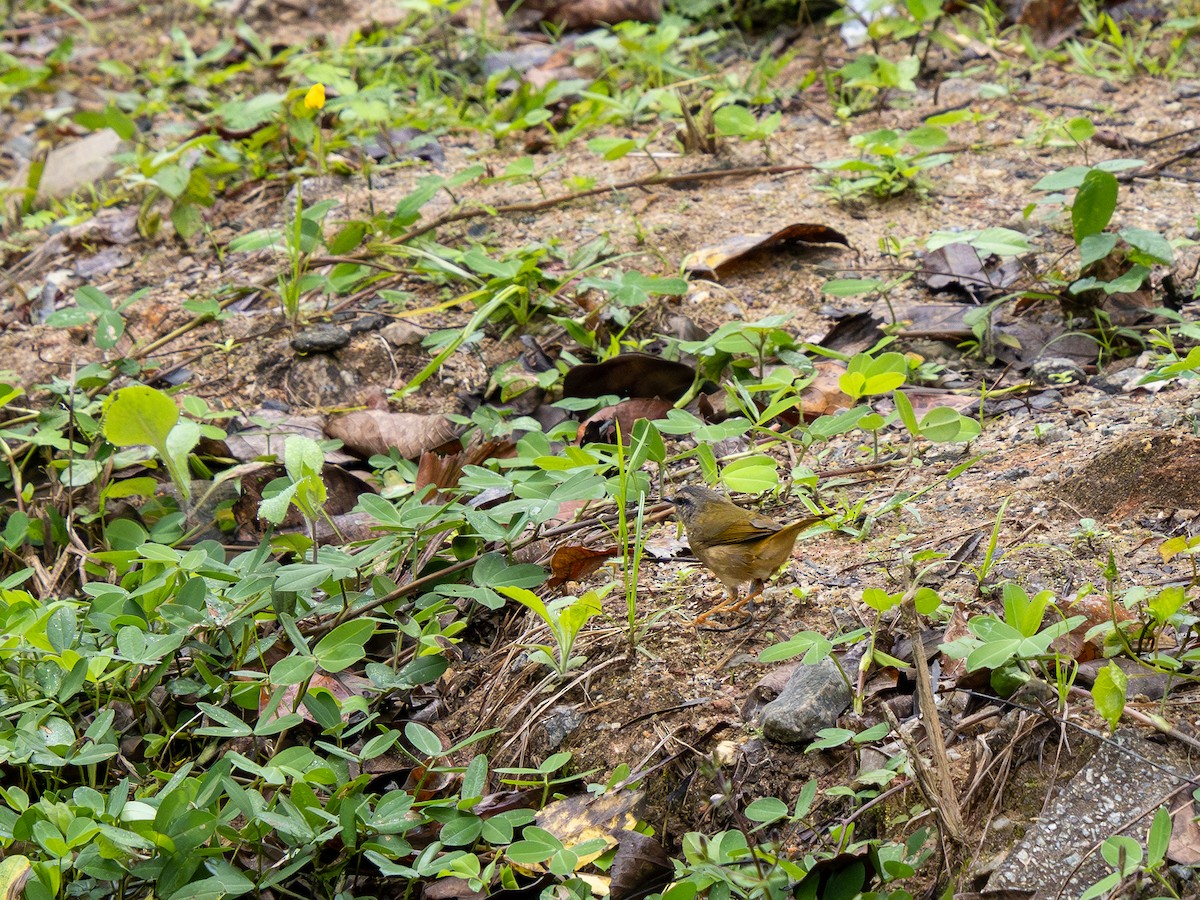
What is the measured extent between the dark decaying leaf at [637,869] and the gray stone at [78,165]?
4469mm

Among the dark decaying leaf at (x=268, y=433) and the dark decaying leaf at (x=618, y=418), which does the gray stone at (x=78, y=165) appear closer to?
the dark decaying leaf at (x=268, y=433)

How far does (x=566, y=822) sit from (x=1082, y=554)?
1.18 meters

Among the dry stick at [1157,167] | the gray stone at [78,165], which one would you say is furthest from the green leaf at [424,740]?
the gray stone at [78,165]

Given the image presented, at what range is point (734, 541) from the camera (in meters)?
2.27

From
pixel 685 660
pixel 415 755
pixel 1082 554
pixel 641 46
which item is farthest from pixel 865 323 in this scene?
pixel 641 46

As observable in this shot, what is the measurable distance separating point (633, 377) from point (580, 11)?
3580 millimetres

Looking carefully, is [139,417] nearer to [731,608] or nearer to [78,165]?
[731,608]

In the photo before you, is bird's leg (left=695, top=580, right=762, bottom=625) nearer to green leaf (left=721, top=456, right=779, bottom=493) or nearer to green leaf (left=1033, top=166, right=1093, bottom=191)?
green leaf (left=721, top=456, right=779, bottom=493)

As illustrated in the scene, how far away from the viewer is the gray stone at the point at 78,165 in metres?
5.15

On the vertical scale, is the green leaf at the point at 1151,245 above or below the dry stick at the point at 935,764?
above

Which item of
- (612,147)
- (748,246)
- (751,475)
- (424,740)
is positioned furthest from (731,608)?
(612,147)

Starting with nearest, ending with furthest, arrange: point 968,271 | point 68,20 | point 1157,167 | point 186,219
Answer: point 968,271, point 1157,167, point 186,219, point 68,20

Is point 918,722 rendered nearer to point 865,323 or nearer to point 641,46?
point 865,323

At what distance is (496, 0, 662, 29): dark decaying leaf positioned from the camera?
5.85m
